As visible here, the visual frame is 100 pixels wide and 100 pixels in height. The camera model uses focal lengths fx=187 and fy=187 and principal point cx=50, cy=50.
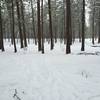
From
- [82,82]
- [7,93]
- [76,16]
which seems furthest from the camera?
[76,16]

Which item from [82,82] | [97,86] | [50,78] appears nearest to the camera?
[97,86]

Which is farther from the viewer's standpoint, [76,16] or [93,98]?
[76,16]

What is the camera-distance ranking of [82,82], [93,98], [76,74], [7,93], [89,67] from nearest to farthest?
[93,98]
[7,93]
[82,82]
[76,74]
[89,67]

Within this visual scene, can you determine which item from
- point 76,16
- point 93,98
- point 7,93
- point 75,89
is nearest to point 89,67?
point 75,89

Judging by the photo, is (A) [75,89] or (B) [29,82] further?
(B) [29,82]

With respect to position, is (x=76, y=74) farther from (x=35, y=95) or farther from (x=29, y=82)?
(x=35, y=95)

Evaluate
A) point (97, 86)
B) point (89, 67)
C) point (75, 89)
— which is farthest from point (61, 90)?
point (89, 67)

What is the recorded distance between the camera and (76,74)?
340 inches

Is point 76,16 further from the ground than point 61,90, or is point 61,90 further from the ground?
point 76,16

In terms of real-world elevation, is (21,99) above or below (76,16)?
below

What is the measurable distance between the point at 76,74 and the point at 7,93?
11.6 feet

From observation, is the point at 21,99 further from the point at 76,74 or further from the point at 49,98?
the point at 76,74

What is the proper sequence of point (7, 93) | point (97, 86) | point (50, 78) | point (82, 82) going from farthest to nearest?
point (50, 78), point (82, 82), point (97, 86), point (7, 93)

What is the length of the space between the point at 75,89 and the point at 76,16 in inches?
1473
